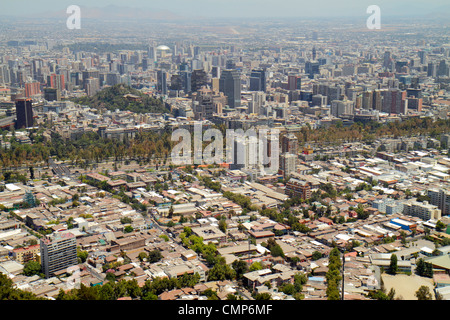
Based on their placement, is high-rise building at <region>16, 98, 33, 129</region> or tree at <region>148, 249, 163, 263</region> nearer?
tree at <region>148, 249, 163, 263</region>

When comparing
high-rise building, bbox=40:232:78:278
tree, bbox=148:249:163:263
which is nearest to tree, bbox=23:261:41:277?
high-rise building, bbox=40:232:78:278

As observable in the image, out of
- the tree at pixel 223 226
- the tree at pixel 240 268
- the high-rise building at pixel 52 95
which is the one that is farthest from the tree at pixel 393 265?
the high-rise building at pixel 52 95

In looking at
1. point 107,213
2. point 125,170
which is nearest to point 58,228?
point 107,213

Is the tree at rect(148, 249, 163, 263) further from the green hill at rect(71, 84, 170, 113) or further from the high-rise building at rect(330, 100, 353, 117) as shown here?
the high-rise building at rect(330, 100, 353, 117)

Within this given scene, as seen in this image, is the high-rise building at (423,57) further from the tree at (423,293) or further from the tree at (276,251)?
the tree at (423,293)

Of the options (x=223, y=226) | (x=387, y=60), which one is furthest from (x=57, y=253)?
(x=387, y=60)

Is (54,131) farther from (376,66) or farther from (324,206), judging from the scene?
(376,66)
